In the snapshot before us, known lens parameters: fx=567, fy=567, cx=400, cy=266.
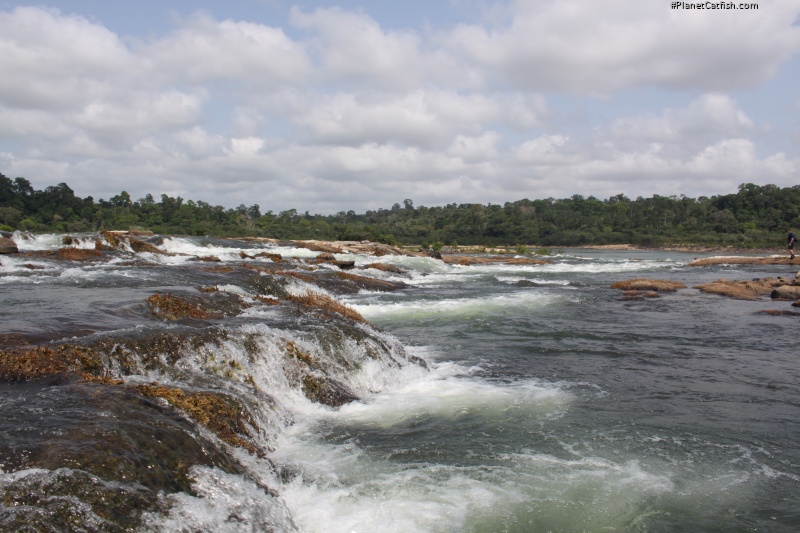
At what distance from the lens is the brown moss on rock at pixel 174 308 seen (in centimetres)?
1203

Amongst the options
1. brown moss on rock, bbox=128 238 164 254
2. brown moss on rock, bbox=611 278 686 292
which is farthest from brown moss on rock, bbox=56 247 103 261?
brown moss on rock, bbox=611 278 686 292

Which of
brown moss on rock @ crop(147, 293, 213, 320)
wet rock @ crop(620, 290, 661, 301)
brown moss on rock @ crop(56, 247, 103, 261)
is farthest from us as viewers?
wet rock @ crop(620, 290, 661, 301)

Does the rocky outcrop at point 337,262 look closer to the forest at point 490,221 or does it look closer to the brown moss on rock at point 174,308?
the brown moss on rock at point 174,308

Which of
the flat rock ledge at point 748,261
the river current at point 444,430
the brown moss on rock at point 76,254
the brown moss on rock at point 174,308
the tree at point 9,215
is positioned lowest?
the river current at point 444,430

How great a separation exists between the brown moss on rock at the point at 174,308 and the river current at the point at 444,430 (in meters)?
0.39

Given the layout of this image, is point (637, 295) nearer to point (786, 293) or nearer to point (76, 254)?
point (786, 293)

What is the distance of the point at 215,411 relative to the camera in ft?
23.3

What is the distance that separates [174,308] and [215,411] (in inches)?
236

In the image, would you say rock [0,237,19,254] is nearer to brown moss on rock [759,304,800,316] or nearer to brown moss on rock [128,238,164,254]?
brown moss on rock [128,238,164,254]

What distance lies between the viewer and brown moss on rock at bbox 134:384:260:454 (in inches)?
264

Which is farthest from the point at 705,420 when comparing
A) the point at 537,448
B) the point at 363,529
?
the point at 363,529

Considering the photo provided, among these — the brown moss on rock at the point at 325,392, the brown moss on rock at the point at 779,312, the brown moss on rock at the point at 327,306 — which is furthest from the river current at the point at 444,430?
the brown moss on rock at the point at 779,312

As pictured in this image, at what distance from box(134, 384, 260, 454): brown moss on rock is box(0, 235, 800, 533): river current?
22cm

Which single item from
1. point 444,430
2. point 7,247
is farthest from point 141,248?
point 444,430
